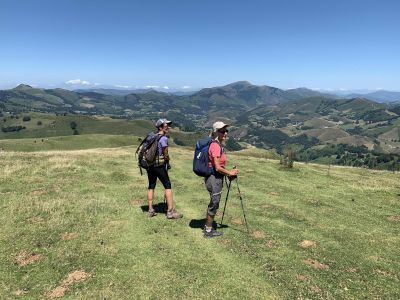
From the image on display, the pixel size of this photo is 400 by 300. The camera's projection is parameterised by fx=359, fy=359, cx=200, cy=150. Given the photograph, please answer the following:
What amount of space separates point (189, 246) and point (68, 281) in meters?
4.42

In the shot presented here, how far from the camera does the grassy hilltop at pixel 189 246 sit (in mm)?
11070

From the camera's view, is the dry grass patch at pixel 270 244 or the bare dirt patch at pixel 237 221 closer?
the dry grass patch at pixel 270 244

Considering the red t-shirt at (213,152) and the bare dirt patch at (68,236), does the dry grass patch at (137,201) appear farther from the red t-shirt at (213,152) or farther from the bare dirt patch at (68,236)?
the red t-shirt at (213,152)

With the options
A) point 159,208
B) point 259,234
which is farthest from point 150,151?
point 259,234

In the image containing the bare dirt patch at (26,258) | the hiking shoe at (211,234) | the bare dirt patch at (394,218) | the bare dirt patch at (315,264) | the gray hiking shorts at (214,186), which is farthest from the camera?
the bare dirt patch at (394,218)

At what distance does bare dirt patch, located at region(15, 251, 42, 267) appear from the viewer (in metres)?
12.8

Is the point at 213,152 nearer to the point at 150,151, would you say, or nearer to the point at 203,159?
the point at 203,159

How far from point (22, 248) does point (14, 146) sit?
7796 inches

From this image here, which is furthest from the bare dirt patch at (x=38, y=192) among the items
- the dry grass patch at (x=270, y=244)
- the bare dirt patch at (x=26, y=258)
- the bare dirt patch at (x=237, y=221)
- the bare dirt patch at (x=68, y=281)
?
the dry grass patch at (x=270, y=244)

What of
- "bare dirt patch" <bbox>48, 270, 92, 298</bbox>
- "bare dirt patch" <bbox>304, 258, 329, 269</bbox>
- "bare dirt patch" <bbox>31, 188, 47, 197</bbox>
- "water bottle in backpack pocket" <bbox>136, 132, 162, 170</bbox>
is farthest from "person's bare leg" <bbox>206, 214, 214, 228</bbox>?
"bare dirt patch" <bbox>31, 188, 47, 197</bbox>

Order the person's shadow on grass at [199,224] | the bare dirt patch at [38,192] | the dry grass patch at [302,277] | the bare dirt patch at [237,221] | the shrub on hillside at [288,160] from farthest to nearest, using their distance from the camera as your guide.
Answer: the shrub on hillside at [288,160]
the bare dirt patch at [38,192]
the bare dirt patch at [237,221]
the person's shadow on grass at [199,224]
the dry grass patch at [302,277]

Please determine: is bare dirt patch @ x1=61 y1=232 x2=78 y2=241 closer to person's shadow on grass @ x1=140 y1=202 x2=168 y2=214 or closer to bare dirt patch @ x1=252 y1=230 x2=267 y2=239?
person's shadow on grass @ x1=140 y1=202 x2=168 y2=214

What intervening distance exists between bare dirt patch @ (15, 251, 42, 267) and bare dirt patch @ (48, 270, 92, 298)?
204 centimetres

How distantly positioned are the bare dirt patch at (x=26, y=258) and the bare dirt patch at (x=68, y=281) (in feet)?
6.69
